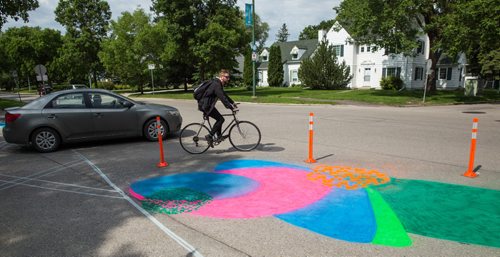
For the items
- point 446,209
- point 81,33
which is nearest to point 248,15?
point 446,209

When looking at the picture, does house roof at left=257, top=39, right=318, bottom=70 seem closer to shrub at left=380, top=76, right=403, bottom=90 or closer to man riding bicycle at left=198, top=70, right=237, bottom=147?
shrub at left=380, top=76, right=403, bottom=90

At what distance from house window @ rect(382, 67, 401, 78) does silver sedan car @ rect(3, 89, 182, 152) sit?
37505 mm

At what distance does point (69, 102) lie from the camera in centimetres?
850

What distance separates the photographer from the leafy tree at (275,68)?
4931cm

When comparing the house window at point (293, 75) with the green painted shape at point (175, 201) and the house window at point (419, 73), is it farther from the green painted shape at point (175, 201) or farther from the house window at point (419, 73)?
the green painted shape at point (175, 201)

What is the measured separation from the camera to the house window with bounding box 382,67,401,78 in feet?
132

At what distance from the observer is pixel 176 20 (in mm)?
34062

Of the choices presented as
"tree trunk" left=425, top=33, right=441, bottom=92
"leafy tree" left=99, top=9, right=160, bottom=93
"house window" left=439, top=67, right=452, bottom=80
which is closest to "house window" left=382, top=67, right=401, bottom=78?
"house window" left=439, top=67, right=452, bottom=80

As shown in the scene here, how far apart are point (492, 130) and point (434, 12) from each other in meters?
19.3

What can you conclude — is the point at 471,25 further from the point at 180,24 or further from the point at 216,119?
the point at 180,24

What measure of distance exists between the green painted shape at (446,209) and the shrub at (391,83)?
36061 mm

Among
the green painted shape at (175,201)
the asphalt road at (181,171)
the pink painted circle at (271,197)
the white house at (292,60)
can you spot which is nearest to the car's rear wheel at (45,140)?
the asphalt road at (181,171)

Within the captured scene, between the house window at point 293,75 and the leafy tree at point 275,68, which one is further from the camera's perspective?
the house window at point 293,75

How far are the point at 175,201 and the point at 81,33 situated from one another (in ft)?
192
